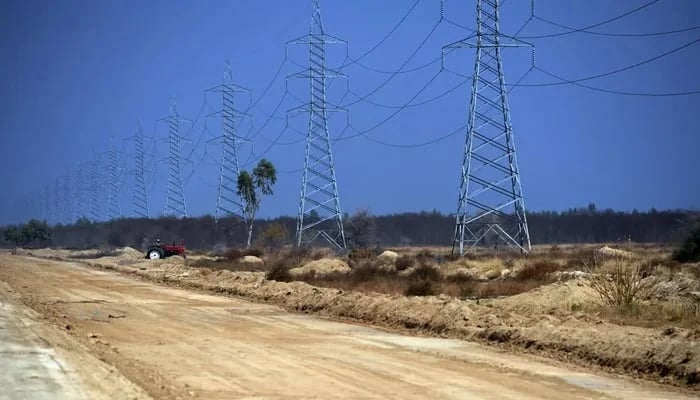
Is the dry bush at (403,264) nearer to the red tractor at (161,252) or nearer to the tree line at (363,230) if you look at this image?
the red tractor at (161,252)

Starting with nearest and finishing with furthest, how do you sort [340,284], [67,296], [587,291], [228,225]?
[587,291]
[67,296]
[340,284]
[228,225]

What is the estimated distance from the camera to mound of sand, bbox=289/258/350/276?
48.5 meters

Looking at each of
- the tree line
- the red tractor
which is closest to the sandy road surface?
the red tractor

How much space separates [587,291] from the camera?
28.3 meters

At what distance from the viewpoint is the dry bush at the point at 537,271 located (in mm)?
39406

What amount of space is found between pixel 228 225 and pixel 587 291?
268ft

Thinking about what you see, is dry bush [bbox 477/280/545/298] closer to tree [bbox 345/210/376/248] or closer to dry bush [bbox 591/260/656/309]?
dry bush [bbox 591/260/656/309]

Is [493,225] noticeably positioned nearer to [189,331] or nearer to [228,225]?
[189,331]

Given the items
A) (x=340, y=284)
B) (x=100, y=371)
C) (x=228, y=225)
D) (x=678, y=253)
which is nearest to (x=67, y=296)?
(x=340, y=284)

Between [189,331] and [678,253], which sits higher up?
[678,253]

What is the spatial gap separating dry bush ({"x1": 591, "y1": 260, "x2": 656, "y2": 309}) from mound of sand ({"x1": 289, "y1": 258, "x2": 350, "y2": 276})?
75.4ft

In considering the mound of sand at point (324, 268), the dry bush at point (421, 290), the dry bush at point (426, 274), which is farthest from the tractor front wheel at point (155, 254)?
the dry bush at point (421, 290)

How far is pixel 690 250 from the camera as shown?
46.1m

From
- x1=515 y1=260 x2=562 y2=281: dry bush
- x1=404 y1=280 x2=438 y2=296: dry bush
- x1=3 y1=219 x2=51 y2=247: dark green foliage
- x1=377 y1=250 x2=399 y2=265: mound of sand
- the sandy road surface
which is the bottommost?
the sandy road surface
